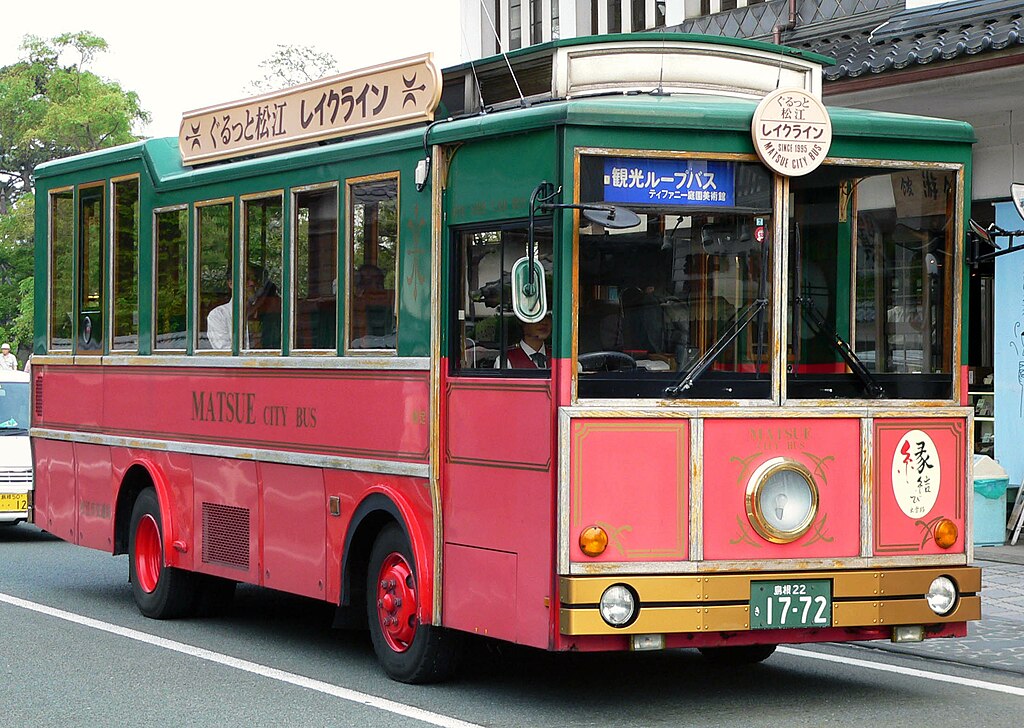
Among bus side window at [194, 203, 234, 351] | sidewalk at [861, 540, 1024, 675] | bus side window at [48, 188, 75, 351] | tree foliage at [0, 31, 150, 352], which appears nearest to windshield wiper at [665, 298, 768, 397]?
sidewalk at [861, 540, 1024, 675]

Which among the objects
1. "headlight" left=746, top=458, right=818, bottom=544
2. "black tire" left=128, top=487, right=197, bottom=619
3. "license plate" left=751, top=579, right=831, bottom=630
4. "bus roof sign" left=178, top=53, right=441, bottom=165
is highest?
"bus roof sign" left=178, top=53, right=441, bottom=165

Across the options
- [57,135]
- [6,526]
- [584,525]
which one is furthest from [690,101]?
[57,135]

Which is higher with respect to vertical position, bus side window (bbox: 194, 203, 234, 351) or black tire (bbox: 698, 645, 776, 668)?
bus side window (bbox: 194, 203, 234, 351)

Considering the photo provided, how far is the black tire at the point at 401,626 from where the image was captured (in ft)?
29.2

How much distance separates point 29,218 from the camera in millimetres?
48031

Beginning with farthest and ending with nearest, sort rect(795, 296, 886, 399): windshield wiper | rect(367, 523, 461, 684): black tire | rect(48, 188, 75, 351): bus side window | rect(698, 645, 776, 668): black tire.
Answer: rect(48, 188, 75, 351): bus side window < rect(698, 645, 776, 668): black tire < rect(367, 523, 461, 684): black tire < rect(795, 296, 886, 399): windshield wiper

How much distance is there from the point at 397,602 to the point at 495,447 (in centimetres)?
124

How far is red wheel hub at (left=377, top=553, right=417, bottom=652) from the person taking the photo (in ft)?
29.5

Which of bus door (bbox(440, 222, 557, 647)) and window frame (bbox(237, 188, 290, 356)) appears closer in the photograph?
bus door (bbox(440, 222, 557, 647))

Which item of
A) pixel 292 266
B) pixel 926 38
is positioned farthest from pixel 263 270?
pixel 926 38

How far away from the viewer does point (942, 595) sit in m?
8.43

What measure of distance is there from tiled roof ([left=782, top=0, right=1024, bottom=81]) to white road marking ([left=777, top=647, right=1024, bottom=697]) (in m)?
5.33

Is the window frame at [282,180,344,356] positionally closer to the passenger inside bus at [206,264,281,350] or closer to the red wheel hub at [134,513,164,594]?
the passenger inside bus at [206,264,281,350]

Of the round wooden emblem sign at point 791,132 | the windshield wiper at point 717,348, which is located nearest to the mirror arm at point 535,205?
the windshield wiper at point 717,348
